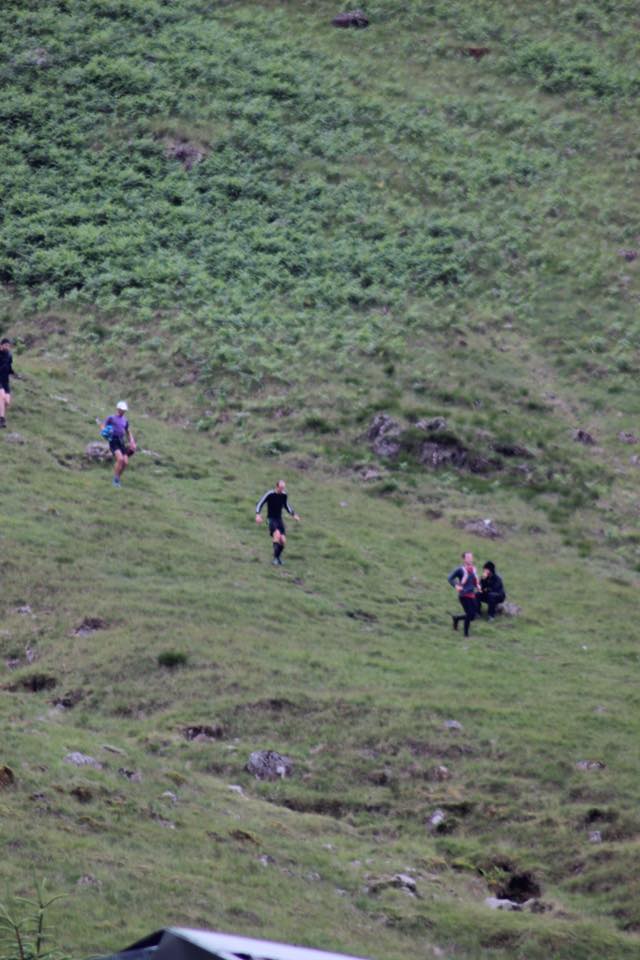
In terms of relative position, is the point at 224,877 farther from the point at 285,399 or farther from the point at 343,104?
the point at 343,104

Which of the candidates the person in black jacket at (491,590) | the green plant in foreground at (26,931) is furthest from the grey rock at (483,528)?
the green plant in foreground at (26,931)

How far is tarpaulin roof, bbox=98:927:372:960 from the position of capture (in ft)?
28.0

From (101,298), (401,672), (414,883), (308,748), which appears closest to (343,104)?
(101,298)

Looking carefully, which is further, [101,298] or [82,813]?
[101,298]

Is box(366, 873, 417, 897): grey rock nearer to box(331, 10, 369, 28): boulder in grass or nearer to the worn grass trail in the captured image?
the worn grass trail

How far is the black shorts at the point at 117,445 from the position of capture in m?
36.4

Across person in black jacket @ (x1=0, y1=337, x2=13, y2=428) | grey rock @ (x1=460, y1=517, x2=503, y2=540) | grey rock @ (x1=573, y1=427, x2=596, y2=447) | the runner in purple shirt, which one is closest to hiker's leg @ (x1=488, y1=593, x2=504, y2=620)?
grey rock @ (x1=460, y1=517, x2=503, y2=540)

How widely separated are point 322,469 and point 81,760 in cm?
2220

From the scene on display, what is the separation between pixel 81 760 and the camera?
70.6ft

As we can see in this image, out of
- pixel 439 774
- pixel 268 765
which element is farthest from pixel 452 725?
pixel 268 765

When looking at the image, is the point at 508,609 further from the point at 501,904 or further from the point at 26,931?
the point at 26,931

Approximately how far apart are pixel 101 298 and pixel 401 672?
1058 inches

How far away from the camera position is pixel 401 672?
29.5m

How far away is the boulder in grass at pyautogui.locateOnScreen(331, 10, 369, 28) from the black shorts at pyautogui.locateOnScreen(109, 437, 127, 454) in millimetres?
44311
